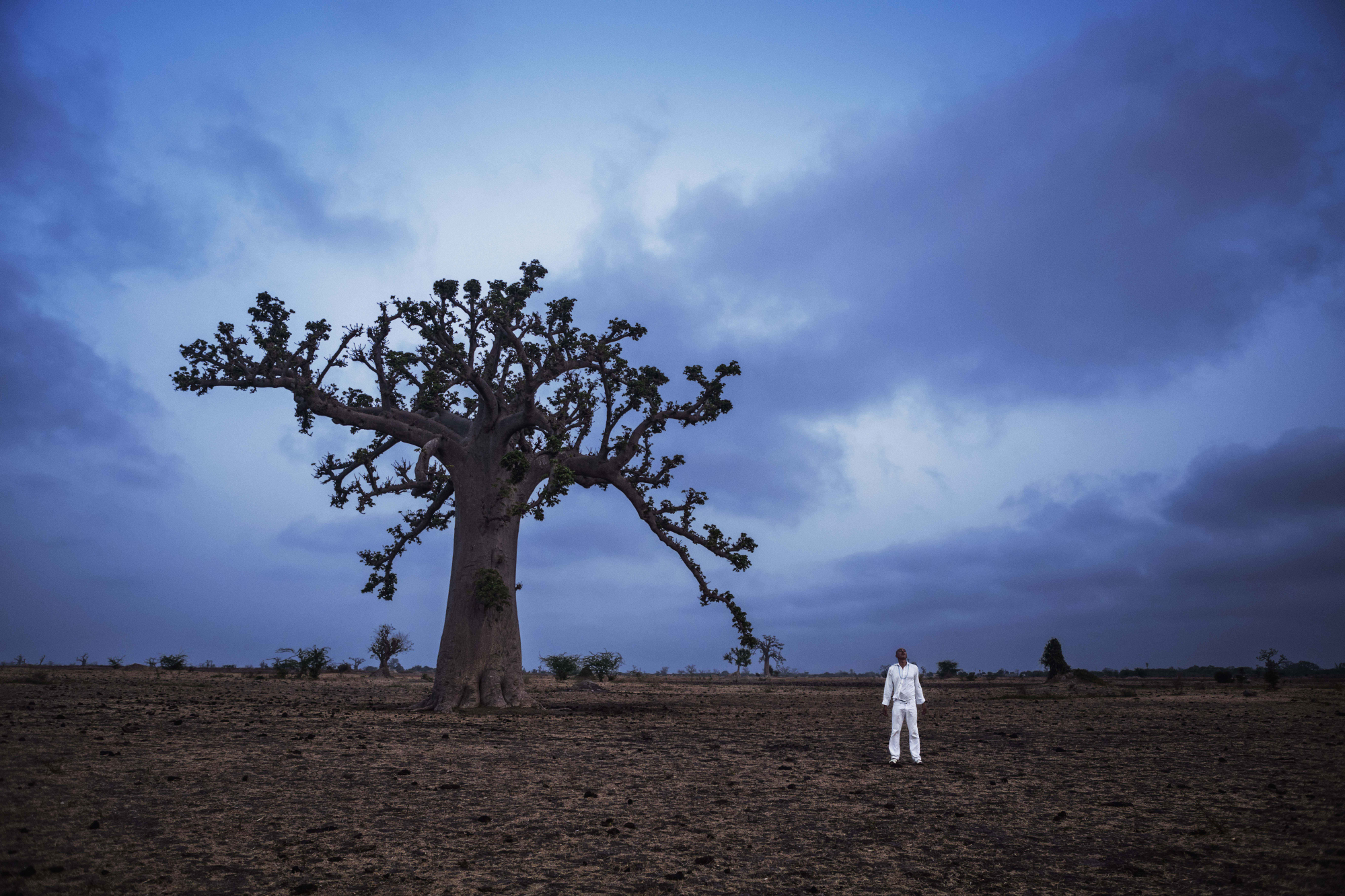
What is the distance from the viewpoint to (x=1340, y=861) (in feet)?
21.7

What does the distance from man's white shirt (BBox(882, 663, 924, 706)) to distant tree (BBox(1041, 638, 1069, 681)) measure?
104ft

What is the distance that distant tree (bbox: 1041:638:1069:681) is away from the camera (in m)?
40.4

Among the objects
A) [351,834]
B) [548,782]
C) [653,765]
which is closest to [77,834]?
[351,834]

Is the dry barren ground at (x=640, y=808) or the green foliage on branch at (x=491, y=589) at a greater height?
the green foliage on branch at (x=491, y=589)

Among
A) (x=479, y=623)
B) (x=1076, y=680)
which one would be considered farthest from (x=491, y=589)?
(x=1076, y=680)

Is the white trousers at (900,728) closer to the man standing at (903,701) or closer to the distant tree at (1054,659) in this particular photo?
the man standing at (903,701)

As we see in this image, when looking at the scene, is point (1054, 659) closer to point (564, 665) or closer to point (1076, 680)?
point (1076, 680)

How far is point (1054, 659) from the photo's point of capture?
4062 cm

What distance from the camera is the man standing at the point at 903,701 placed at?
1266cm

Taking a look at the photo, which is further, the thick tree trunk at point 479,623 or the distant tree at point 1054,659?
the distant tree at point 1054,659

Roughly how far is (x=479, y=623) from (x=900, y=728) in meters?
13.2

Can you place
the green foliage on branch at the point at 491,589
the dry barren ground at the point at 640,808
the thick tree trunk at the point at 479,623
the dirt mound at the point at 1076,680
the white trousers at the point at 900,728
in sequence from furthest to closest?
1. the dirt mound at the point at 1076,680
2. the thick tree trunk at the point at 479,623
3. the green foliage on branch at the point at 491,589
4. the white trousers at the point at 900,728
5. the dry barren ground at the point at 640,808

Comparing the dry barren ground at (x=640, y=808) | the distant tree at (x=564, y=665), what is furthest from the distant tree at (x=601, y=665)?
the dry barren ground at (x=640, y=808)

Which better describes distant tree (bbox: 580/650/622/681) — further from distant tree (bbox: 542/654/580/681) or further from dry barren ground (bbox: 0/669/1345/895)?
dry barren ground (bbox: 0/669/1345/895)
